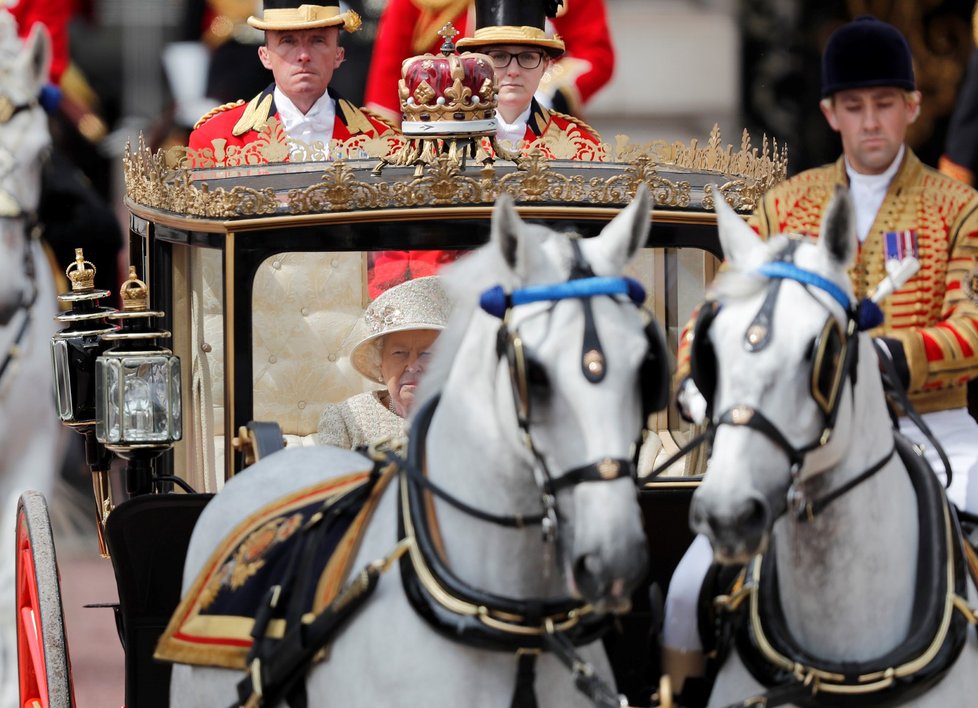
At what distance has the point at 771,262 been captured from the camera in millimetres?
3264

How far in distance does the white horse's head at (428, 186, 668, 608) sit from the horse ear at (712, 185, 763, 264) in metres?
0.19

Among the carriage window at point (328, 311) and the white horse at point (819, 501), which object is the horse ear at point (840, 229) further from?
the carriage window at point (328, 311)

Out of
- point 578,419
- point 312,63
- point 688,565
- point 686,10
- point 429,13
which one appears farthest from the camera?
point 686,10

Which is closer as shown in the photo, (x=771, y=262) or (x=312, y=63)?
(x=771, y=262)

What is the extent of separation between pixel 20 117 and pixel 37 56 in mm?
247

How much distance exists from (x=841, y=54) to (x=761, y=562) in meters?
0.97

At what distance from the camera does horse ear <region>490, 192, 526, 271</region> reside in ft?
10.2

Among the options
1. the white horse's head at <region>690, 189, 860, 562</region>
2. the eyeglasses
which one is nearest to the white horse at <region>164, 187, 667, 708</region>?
the white horse's head at <region>690, 189, 860, 562</region>

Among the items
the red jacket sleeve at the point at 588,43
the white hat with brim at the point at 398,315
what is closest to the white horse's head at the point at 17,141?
the red jacket sleeve at the point at 588,43

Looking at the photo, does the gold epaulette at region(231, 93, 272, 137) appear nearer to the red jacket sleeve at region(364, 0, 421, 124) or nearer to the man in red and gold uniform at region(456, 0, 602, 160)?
the man in red and gold uniform at region(456, 0, 602, 160)

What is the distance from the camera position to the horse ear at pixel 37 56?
7.31 m

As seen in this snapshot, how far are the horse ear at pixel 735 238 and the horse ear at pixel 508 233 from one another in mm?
389

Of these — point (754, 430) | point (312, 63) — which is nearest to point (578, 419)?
point (754, 430)

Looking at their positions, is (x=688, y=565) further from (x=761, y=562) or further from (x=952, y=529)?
(x=952, y=529)
